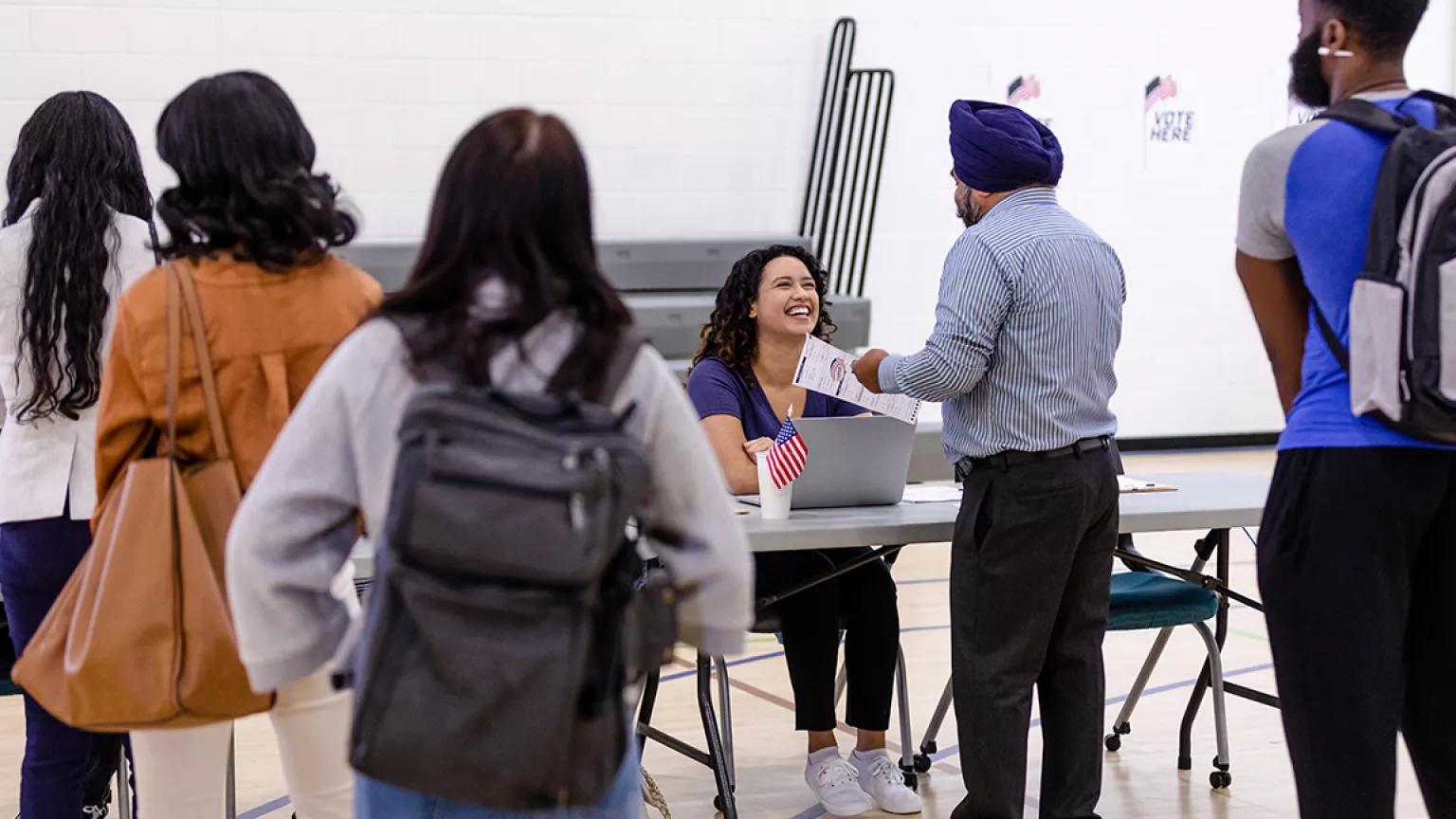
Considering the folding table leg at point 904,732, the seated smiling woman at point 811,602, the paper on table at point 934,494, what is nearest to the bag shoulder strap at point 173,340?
the seated smiling woman at point 811,602

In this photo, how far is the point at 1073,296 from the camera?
2.79m

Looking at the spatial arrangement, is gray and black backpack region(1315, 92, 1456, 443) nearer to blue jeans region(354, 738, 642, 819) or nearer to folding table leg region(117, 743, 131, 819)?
blue jeans region(354, 738, 642, 819)

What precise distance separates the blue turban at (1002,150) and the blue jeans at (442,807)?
1.69 metres

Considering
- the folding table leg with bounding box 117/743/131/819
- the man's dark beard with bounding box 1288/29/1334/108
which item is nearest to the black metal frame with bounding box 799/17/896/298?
the folding table leg with bounding box 117/743/131/819

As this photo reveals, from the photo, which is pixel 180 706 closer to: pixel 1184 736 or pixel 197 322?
pixel 197 322

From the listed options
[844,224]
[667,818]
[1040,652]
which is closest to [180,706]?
[667,818]

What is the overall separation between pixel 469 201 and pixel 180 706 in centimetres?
82

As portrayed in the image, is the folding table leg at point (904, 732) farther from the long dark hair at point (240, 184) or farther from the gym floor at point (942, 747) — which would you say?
the long dark hair at point (240, 184)

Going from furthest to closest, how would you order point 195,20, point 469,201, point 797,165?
point 797,165, point 195,20, point 469,201

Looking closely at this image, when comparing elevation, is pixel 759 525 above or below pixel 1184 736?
above

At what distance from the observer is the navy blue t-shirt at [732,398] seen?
348 centimetres

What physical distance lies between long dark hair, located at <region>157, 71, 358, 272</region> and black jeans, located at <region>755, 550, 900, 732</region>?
1.61 meters

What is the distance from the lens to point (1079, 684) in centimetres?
293

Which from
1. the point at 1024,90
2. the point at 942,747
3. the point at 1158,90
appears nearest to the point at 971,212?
the point at 942,747
